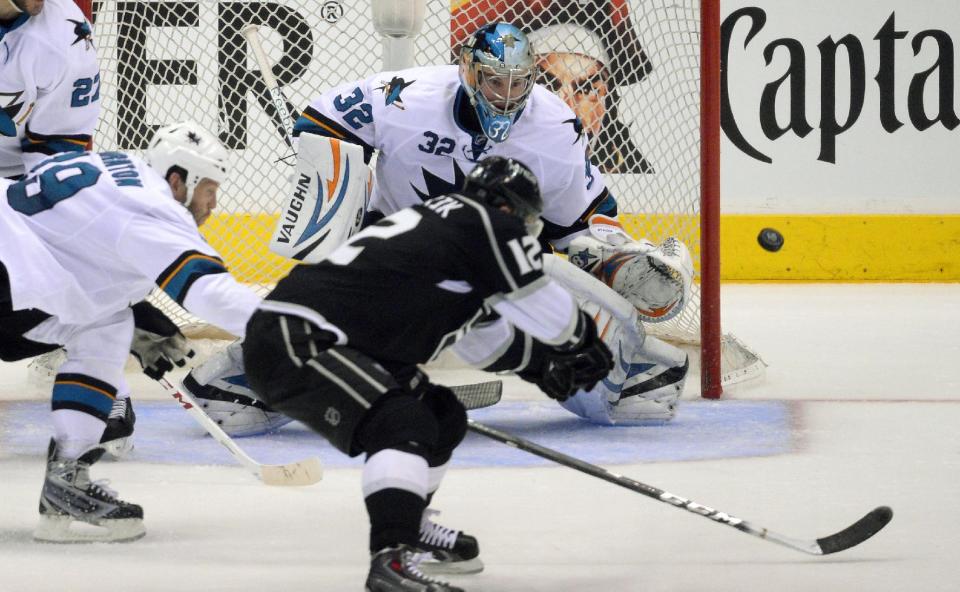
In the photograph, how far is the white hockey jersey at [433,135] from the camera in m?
3.81

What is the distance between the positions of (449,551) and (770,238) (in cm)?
529

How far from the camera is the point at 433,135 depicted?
381 cm

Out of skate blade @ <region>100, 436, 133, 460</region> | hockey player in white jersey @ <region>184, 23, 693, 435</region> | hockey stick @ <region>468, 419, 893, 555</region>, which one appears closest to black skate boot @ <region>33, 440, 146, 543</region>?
skate blade @ <region>100, 436, 133, 460</region>

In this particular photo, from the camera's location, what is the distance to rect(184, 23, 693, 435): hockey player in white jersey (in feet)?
12.4

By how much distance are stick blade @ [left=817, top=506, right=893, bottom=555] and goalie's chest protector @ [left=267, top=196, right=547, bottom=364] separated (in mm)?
688

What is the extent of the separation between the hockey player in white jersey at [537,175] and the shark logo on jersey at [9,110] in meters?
0.72

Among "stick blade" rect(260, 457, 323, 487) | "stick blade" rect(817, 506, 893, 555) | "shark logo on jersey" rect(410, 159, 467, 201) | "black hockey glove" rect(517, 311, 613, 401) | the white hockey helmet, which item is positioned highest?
the white hockey helmet

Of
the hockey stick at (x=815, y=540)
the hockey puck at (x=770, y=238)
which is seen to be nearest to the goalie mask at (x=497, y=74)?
the hockey stick at (x=815, y=540)

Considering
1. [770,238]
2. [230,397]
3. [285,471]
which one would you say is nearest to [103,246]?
[285,471]

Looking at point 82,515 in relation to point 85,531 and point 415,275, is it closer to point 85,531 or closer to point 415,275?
point 85,531

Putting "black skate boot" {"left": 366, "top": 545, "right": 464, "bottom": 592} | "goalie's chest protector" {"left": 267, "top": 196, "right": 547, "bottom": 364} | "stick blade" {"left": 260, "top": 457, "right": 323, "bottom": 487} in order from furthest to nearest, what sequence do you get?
"stick blade" {"left": 260, "top": 457, "right": 323, "bottom": 487} → "goalie's chest protector" {"left": 267, "top": 196, "right": 547, "bottom": 364} → "black skate boot" {"left": 366, "top": 545, "right": 464, "bottom": 592}

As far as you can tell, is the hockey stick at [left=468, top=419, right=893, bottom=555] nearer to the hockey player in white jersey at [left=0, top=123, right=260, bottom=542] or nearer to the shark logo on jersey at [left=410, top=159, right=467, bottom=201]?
the hockey player in white jersey at [left=0, top=123, right=260, bottom=542]

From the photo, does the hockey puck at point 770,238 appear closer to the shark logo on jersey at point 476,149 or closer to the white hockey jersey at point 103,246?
the shark logo on jersey at point 476,149

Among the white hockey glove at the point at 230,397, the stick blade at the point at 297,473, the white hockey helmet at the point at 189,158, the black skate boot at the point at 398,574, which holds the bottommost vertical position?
the white hockey glove at the point at 230,397
